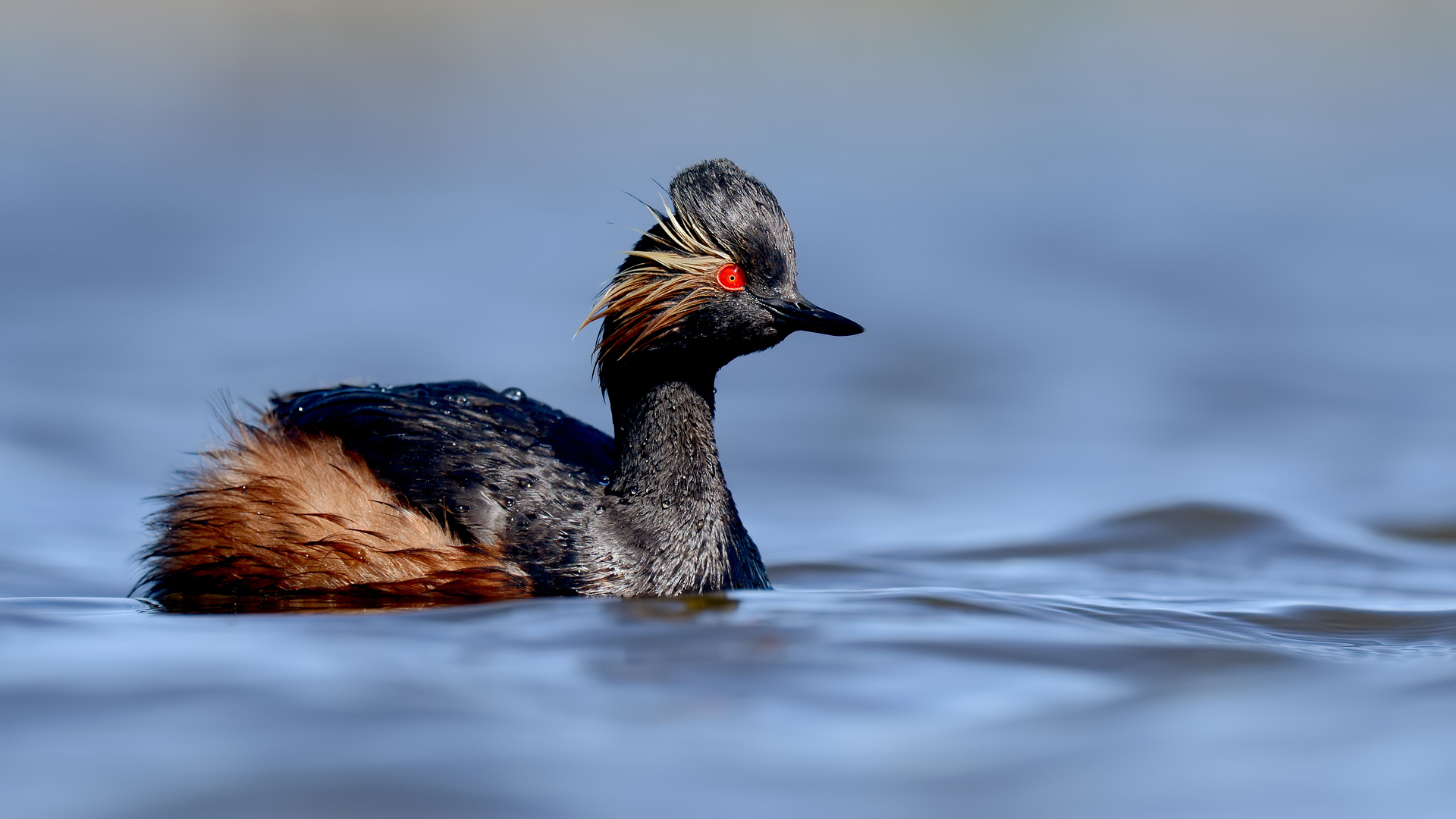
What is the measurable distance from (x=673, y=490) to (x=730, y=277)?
963 mm

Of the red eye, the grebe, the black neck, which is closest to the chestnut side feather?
the grebe

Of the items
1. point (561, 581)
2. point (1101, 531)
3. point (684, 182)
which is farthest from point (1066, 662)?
point (1101, 531)

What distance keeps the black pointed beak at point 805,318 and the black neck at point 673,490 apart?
51cm

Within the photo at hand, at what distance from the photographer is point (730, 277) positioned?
7.18 metres

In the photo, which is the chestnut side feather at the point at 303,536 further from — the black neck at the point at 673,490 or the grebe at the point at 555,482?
the black neck at the point at 673,490

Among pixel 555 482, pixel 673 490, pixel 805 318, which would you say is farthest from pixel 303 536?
pixel 805 318

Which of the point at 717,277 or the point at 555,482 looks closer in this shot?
the point at 717,277

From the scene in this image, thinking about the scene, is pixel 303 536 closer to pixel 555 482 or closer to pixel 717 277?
pixel 555 482

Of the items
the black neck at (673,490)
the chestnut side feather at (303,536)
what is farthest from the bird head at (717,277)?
the chestnut side feather at (303,536)

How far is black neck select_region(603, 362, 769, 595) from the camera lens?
7254 millimetres

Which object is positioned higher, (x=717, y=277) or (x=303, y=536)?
(x=717, y=277)

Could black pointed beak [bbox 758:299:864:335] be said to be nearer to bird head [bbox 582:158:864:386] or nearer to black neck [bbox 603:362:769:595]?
bird head [bbox 582:158:864:386]

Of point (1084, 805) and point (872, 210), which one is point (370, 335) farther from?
point (1084, 805)

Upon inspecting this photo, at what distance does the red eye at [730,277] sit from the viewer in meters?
7.17
